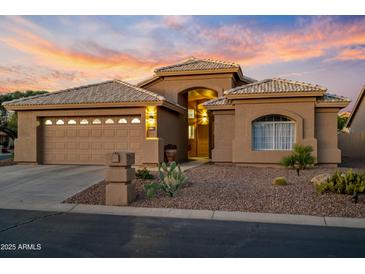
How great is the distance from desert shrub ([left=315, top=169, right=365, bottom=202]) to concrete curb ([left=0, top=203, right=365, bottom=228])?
142 centimetres

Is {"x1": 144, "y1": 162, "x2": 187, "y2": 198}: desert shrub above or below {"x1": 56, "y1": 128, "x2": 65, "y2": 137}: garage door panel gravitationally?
below

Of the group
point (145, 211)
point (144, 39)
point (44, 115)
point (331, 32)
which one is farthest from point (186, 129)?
point (145, 211)

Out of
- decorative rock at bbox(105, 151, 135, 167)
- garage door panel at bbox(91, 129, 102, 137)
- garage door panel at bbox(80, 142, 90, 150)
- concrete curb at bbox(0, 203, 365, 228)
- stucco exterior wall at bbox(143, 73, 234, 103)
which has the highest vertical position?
stucco exterior wall at bbox(143, 73, 234, 103)

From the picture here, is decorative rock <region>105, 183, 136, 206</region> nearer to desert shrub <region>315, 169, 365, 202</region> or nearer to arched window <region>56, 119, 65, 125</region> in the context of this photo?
desert shrub <region>315, 169, 365, 202</region>

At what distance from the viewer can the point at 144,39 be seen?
15594 mm

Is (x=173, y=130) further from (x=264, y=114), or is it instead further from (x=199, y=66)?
(x=264, y=114)

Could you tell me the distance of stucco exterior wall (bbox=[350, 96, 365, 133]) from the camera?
24.9m

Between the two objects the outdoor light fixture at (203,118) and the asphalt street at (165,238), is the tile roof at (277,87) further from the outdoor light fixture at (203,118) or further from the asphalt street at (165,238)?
the asphalt street at (165,238)

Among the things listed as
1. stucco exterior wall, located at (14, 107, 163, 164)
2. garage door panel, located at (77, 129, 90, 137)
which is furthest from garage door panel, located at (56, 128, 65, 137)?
garage door panel, located at (77, 129, 90, 137)

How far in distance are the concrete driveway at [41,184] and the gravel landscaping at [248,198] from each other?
2.36 ft

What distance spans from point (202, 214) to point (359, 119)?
24092mm

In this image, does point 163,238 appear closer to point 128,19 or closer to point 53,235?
point 53,235

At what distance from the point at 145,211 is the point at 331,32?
12015 mm

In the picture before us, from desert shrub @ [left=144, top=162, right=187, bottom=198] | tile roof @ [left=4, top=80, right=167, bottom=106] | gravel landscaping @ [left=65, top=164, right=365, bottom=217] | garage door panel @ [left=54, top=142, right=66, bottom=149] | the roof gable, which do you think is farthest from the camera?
the roof gable
